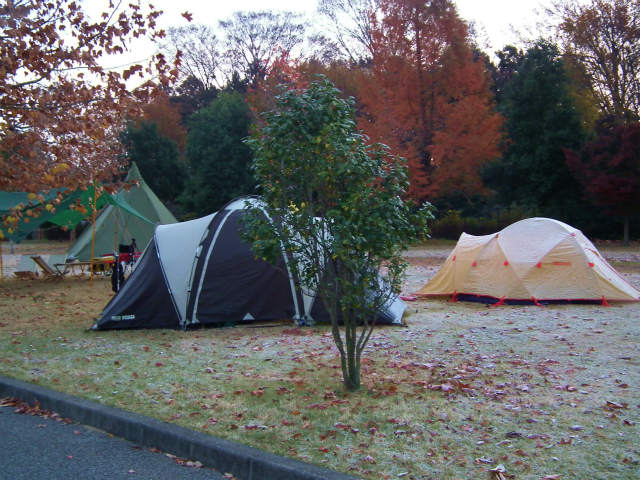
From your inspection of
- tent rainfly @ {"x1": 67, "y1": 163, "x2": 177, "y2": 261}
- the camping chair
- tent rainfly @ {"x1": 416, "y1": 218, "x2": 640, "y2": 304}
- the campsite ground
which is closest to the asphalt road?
the campsite ground

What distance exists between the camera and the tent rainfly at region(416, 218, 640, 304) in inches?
496

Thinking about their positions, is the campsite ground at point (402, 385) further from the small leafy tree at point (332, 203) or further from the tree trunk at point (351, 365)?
the small leafy tree at point (332, 203)

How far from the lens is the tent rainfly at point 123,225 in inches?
893

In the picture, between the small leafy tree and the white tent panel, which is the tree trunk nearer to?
the small leafy tree

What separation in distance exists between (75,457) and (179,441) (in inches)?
33.2

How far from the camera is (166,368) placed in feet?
25.5

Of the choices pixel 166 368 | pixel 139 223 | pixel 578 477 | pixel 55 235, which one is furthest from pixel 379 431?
pixel 55 235

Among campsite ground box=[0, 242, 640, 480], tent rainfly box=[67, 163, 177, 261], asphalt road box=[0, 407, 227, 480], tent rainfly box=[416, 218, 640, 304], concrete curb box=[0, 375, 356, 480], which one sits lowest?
asphalt road box=[0, 407, 227, 480]

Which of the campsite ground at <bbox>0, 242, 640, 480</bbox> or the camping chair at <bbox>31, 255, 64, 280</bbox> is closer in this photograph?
the campsite ground at <bbox>0, 242, 640, 480</bbox>

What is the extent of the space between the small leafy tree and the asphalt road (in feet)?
7.07

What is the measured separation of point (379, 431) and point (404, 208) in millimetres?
2223

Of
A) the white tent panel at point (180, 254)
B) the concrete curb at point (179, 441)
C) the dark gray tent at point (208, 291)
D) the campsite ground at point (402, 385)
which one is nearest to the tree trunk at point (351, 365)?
the campsite ground at point (402, 385)

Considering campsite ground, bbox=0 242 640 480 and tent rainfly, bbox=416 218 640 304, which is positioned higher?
tent rainfly, bbox=416 218 640 304

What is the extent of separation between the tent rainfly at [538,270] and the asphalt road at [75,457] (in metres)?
9.16
